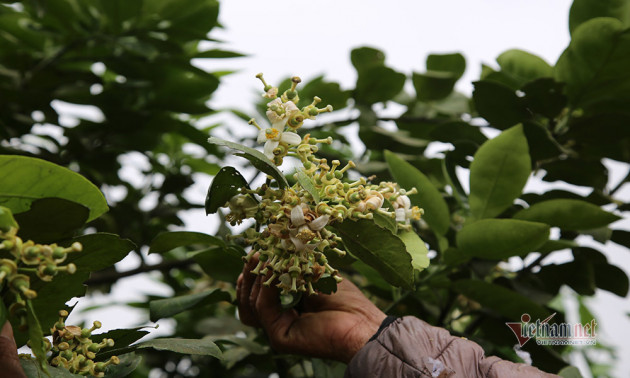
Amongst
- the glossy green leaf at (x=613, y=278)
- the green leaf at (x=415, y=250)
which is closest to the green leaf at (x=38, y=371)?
the green leaf at (x=415, y=250)

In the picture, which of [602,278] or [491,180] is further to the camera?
[602,278]

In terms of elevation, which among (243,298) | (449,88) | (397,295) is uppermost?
(449,88)

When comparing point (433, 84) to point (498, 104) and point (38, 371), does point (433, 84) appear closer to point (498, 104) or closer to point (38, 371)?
point (498, 104)

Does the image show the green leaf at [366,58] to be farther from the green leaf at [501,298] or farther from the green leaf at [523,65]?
the green leaf at [501,298]

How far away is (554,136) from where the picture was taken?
1686mm

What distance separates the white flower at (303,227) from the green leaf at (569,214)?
0.66 metres

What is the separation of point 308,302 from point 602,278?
905 mm

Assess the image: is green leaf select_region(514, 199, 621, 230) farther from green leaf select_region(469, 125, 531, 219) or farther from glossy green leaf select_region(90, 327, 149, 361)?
glossy green leaf select_region(90, 327, 149, 361)

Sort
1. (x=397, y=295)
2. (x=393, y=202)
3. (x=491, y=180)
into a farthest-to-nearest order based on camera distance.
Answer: (x=397, y=295)
(x=491, y=180)
(x=393, y=202)

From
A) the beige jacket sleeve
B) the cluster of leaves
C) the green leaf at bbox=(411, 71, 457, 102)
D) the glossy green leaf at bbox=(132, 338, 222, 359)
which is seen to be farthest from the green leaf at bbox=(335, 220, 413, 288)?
the green leaf at bbox=(411, 71, 457, 102)

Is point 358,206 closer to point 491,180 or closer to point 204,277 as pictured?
point 491,180

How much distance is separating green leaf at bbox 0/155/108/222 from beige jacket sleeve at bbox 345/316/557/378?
532 millimetres

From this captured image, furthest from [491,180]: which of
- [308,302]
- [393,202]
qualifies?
[308,302]

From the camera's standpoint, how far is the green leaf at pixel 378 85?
6.09 ft
